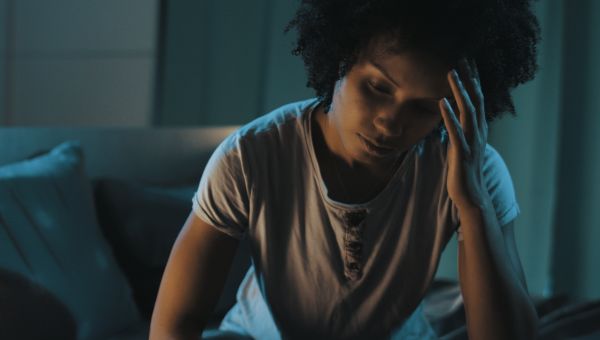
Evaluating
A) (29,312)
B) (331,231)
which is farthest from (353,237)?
(29,312)

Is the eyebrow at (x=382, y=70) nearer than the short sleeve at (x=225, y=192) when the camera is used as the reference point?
Yes

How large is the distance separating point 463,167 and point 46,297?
0.86 metres

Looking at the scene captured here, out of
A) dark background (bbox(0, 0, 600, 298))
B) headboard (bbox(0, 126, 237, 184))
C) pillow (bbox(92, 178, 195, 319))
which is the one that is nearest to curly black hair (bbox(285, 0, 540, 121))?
pillow (bbox(92, 178, 195, 319))

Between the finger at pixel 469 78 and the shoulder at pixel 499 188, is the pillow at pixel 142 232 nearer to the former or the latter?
the shoulder at pixel 499 188

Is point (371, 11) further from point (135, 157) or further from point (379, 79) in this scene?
point (135, 157)

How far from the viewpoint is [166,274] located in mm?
1181

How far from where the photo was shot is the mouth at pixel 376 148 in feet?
3.70

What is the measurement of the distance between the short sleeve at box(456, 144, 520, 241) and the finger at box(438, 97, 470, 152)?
119mm

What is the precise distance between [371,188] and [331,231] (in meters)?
0.10

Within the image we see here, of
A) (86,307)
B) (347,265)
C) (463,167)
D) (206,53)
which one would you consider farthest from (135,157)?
(463,167)

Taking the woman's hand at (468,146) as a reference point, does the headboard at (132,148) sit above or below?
below

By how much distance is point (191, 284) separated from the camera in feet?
3.83

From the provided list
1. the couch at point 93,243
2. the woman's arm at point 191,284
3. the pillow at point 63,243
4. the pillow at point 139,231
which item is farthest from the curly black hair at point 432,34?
the pillow at point 139,231

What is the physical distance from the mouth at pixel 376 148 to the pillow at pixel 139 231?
0.92m
